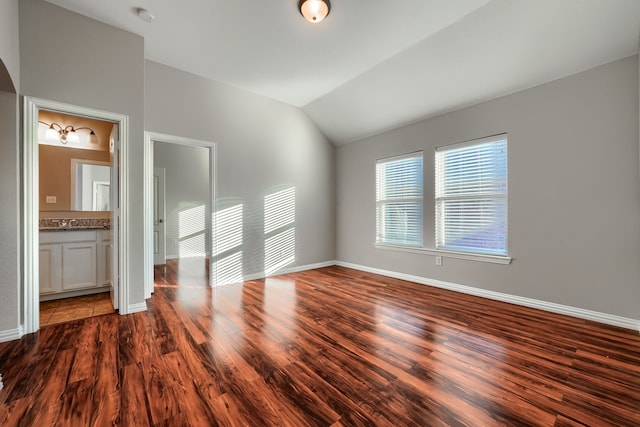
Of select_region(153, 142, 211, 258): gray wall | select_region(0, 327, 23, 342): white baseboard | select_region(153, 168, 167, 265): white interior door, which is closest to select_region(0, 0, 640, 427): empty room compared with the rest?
select_region(0, 327, 23, 342): white baseboard

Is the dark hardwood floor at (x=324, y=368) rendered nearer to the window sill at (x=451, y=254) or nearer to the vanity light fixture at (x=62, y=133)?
the window sill at (x=451, y=254)

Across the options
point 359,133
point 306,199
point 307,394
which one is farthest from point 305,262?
point 307,394

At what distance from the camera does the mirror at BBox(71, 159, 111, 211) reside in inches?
146

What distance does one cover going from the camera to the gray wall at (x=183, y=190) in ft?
21.1

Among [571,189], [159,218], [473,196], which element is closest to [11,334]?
[159,218]

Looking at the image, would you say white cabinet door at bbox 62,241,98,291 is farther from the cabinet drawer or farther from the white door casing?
the white door casing

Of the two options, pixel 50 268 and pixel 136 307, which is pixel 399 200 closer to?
pixel 136 307

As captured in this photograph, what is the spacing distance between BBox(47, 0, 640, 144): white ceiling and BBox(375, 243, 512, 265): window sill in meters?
2.00

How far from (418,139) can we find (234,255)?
338 centimetres

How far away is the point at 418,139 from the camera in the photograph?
163 inches

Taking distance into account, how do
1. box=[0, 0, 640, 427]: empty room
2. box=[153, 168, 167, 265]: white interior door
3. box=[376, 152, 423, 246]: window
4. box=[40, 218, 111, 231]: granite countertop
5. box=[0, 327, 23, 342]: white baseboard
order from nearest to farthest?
1. box=[0, 0, 640, 427]: empty room
2. box=[0, 327, 23, 342]: white baseboard
3. box=[40, 218, 111, 231]: granite countertop
4. box=[376, 152, 423, 246]: window
5. box=[153, 168, 167, 265]: white interior door

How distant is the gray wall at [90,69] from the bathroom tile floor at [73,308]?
1.64 feet

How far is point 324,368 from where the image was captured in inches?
72.6

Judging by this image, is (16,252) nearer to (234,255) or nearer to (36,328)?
(36,328)
